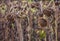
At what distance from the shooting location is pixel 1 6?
3.45m

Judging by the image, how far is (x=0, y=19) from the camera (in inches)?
124

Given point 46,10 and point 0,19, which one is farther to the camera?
point 0,19

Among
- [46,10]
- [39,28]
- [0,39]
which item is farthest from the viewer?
[0,39]

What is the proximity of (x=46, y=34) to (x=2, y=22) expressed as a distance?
62 centimetres

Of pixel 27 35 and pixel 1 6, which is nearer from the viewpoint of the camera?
pixel 27 35

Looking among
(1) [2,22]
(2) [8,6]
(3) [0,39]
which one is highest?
(2) [8,6]

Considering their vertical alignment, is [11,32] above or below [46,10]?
below

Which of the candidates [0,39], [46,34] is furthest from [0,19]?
[46,34]

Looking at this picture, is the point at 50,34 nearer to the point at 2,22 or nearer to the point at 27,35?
the point at 27,35

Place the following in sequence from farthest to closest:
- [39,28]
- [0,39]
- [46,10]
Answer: [0,39], [39,28], [46,10]

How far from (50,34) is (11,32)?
52cm

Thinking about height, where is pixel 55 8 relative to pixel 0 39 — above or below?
above

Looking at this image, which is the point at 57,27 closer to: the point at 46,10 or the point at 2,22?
the point at 46,10

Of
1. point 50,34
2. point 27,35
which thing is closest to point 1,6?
point 27,35
